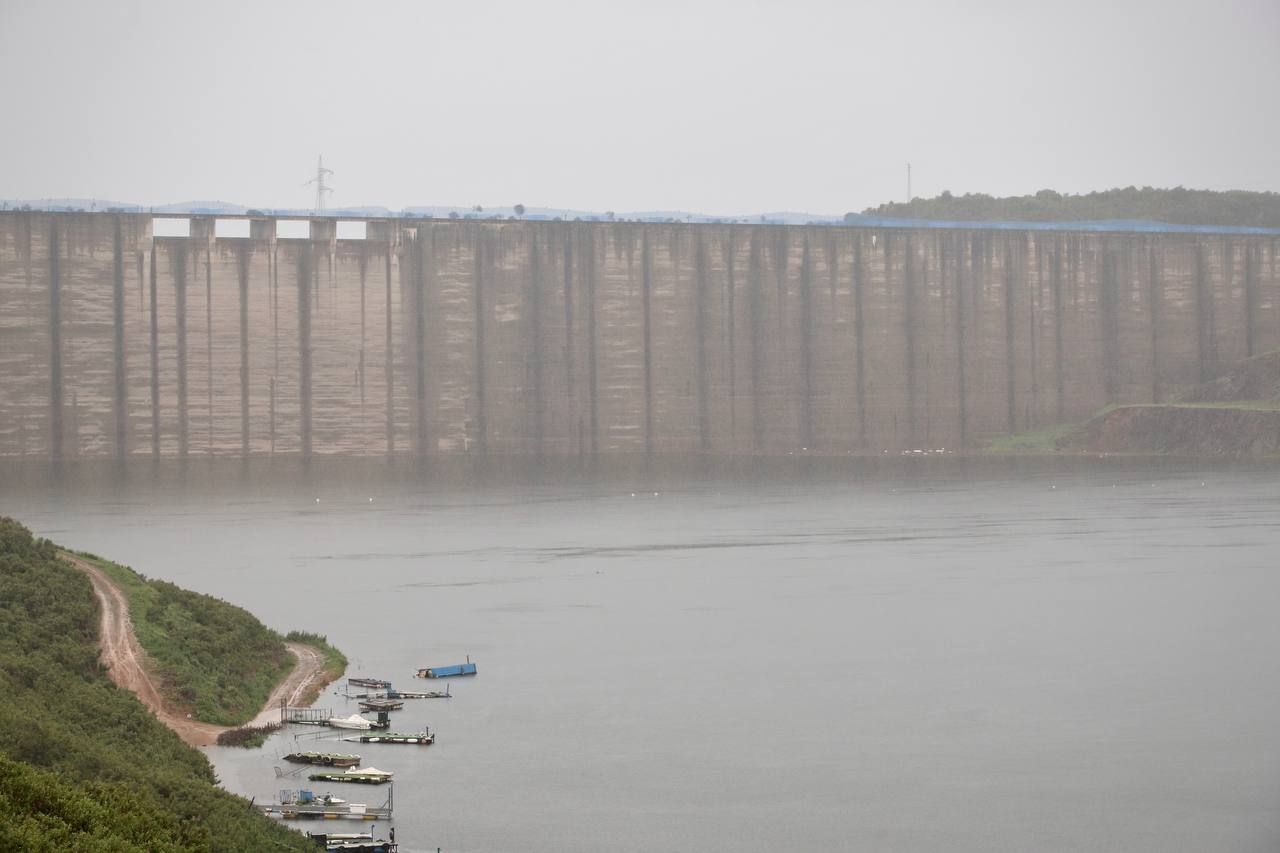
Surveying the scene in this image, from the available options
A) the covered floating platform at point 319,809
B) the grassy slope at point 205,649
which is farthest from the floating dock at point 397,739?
the covered floating platform at point 319,809

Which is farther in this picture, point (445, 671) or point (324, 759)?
point (445, 671)

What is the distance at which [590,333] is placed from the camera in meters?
68.0

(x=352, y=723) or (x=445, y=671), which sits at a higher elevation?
(x=445, y=671)

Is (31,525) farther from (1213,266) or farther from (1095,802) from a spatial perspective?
(1213,266)

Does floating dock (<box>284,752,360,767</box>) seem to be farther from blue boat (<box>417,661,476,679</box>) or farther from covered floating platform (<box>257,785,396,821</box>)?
blue boat (<box>417,661,476,679</box>)

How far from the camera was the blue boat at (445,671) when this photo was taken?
24094 mm

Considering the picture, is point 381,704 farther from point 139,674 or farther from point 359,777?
point 359,777

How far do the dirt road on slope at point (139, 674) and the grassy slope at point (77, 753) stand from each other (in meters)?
0.33

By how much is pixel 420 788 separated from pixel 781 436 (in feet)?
169

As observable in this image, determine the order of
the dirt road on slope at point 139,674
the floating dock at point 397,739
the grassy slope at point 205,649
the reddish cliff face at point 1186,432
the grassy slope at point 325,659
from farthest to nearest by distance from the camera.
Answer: the reddish cliff face at point 1186,432
the grassy slope at point 325,659
the grassy slope at point 205,649
the floating dock at point 397,739
the dirt road on slope at point 139,674

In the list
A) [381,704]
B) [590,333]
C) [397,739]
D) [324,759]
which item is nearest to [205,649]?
[381,704]

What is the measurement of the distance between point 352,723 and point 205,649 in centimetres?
296

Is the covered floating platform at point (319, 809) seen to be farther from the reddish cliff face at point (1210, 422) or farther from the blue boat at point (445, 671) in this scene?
the reddish cliff face at point (1210, 422)

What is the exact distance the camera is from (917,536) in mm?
42219
